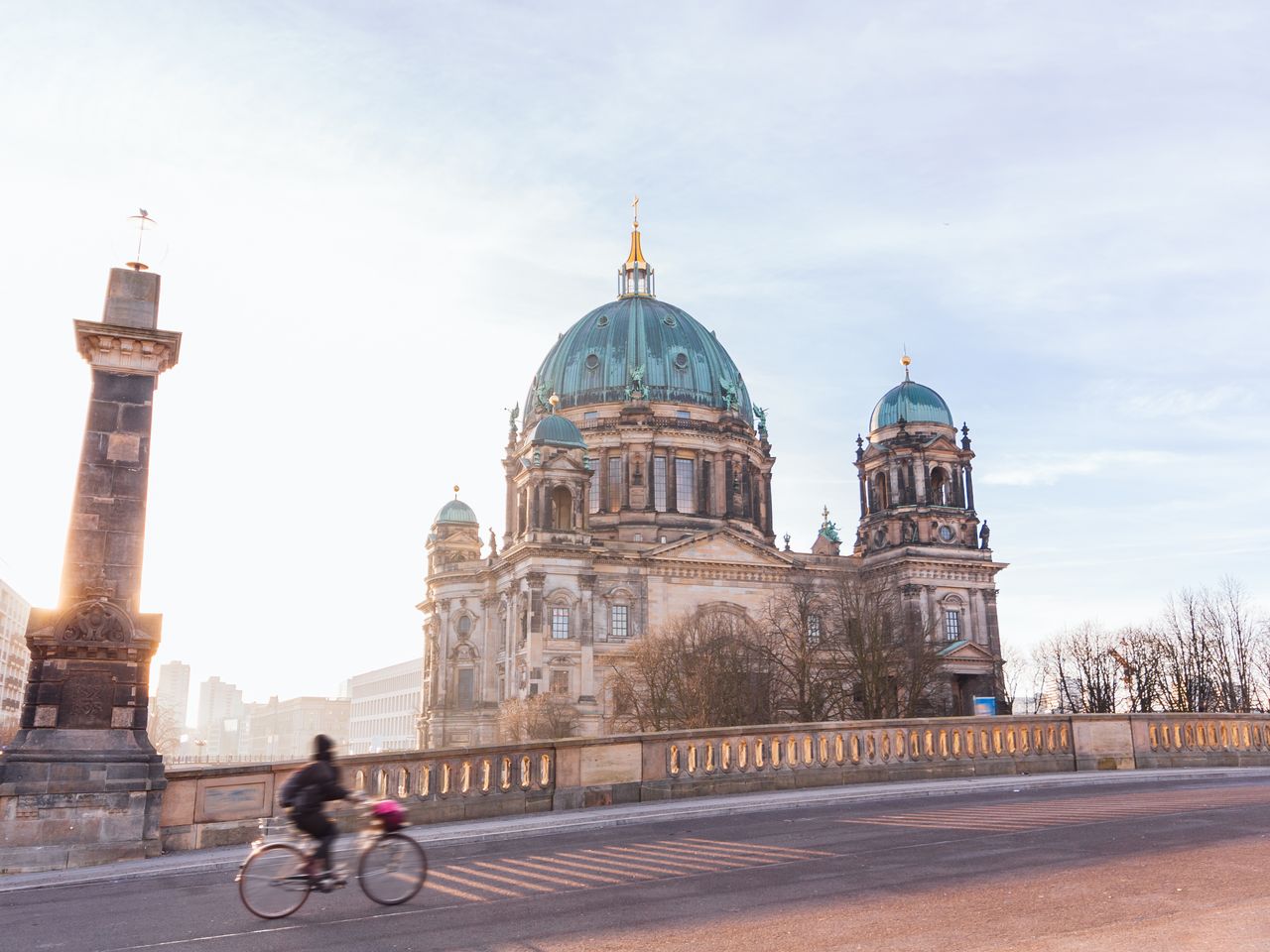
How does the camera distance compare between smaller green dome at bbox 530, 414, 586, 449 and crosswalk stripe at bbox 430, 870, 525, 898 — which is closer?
crosswalk stripe at bbox 430, 870, 525, 898

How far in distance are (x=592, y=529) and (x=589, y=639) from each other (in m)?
11.1

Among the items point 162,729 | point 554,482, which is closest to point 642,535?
point 554,482

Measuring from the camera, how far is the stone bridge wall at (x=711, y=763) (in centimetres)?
1684

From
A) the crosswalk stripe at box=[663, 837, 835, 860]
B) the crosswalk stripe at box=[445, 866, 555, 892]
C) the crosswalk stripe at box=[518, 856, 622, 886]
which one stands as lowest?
the crosswalk stripe at box=[445, 866, 555, 892]

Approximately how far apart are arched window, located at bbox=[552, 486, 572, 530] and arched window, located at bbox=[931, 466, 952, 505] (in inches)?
929

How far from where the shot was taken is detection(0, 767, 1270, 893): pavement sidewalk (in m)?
14.3

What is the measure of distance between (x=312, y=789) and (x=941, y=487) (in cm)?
6771

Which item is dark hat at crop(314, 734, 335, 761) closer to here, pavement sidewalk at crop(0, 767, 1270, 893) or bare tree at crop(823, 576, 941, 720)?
pavement sidewalk at crop(0, 767, 1270, 893)

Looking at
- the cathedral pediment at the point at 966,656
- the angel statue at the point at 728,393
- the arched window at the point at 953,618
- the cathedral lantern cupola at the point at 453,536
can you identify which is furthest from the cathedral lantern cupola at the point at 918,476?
the cathedral lantern cupola at the point at 453,536

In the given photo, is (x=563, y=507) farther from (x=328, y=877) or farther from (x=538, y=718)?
(x=328, y=877)

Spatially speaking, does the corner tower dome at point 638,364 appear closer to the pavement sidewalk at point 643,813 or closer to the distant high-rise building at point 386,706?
the pavement sidewalk at point 643,813

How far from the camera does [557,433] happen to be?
71062 mm

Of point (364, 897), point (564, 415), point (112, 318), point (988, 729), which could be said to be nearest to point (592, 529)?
point (564, 415)

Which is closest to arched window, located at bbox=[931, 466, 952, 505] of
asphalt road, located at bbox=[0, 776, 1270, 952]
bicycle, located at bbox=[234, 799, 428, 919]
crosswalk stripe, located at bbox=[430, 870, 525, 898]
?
asphalt road, located at bbox=[0, 776, 1270, 952]
